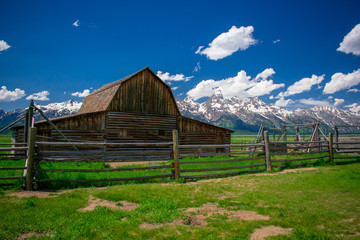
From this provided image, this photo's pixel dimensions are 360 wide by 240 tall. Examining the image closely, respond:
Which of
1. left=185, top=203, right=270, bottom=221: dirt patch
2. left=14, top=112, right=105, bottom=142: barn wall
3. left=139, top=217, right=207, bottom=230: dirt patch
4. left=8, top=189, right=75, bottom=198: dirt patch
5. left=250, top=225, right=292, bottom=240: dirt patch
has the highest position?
left=14, top=112, right=105, bottom=142: barn wall

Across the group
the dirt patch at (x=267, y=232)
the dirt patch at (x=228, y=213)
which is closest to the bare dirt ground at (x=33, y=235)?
the dirt patch at (x=228, y=213)

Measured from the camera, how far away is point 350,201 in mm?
6031

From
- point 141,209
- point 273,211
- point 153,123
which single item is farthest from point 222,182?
point 153,123

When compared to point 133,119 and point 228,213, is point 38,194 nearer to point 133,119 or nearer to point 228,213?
point 228,213

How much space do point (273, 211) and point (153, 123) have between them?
17.6m

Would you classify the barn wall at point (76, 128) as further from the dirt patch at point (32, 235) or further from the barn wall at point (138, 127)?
the dirt patch at point (32, 235)

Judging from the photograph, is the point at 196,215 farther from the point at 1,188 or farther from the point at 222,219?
the point at 1,188

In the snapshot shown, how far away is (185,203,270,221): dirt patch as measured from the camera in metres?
5.02

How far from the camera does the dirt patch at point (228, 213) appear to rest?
5.02 meters

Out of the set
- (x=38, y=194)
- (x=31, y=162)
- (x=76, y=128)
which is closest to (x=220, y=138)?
(x=76, y=128)

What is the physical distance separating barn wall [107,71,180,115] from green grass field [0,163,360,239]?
1438 cm

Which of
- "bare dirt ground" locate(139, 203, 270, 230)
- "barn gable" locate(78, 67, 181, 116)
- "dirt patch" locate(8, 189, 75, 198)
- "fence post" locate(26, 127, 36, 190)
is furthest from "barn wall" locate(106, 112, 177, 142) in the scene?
"bare dirt ground" locate(139, 203, 270, 230)

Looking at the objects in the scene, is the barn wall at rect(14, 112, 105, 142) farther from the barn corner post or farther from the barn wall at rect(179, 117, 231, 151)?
the barn corner post

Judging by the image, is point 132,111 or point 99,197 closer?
point 99,197
